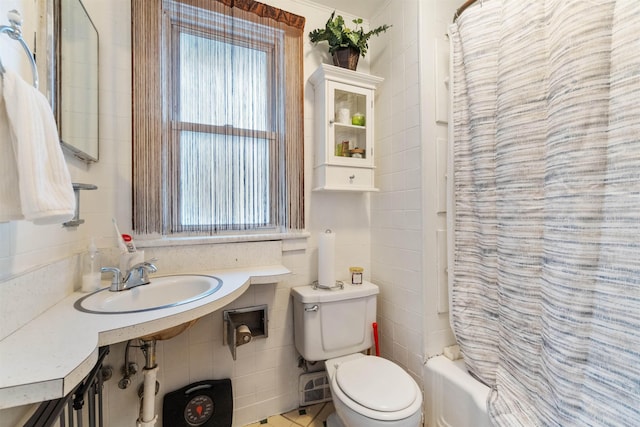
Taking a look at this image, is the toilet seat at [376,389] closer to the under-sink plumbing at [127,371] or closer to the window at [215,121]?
the window at [215,121]

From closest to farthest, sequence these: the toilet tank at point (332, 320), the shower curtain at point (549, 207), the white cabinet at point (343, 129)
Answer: the shower curtain at point (549, 207)
the toilet tank at point (332, 320)
the white cabinet at point (343, 129)

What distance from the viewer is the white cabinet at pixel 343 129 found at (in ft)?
5.15

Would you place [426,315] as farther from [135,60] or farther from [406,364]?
[135,60]

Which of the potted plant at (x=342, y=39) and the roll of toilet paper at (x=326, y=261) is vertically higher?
the potted plant at (x=342, y=39)

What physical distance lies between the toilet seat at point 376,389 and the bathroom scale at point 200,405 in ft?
1.89

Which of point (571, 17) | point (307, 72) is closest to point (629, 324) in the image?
point (571, 17)

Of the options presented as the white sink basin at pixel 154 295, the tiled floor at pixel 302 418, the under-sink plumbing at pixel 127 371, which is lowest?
the tiled floor at pixel 302 418

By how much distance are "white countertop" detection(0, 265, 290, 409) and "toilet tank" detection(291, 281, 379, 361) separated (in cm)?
55

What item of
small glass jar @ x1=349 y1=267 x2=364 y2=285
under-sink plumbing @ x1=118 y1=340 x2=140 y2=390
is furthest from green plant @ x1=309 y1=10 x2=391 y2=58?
under-sink plumbing @ x1=118 y1=340 x2=140 y2=390

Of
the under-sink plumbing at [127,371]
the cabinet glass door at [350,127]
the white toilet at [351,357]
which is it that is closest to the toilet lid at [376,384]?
the white toilet at [351,357]

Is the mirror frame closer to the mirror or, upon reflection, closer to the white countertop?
the mirror

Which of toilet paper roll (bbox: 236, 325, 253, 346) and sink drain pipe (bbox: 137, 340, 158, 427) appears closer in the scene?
sink drain pipe (bbox: 137, 340, 158, 427)

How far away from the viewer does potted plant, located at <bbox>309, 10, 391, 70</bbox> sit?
1.57 meters

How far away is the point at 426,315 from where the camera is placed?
4.66 ft
